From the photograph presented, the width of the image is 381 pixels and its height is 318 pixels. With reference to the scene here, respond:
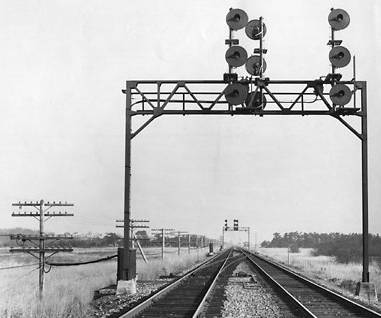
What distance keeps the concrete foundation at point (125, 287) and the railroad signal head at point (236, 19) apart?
8.31 meters

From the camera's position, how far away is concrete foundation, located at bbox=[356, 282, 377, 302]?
56.2ft

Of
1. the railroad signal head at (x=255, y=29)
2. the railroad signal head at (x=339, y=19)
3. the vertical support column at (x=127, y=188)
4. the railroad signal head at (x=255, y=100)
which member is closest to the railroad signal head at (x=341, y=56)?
the railroad signal head at (x=339, y=19)

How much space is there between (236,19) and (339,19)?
3.24m

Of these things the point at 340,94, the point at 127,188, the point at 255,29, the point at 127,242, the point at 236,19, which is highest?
the point at 236,19

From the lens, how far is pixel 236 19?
1717 centimetres

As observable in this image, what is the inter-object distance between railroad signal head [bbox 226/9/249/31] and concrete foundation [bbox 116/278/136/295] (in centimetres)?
831

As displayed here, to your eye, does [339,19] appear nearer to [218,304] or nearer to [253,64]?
[253,64]

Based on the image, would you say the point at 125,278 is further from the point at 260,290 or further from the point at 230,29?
the point at 230,29

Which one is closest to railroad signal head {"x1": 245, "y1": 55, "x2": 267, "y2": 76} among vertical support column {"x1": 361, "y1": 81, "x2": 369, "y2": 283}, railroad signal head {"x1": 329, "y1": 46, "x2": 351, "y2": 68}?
railroad signal head {"x1": 329, "y1": 46, "x2": 351, "y2": 68}

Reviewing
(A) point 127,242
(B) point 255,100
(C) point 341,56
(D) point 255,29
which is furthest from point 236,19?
(A) point 127,242

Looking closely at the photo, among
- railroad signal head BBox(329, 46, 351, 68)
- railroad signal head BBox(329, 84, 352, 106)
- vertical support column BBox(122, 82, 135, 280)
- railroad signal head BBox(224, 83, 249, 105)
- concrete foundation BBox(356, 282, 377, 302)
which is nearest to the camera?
concrete foundation BBox(356, 282, 377, 302)

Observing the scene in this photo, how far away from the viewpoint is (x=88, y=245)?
11825 cm

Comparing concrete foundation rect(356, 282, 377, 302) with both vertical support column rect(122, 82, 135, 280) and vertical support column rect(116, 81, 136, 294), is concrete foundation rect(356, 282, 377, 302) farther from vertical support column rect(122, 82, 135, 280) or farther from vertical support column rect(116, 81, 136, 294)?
vertical support column rect(122, 82, 135, 280)

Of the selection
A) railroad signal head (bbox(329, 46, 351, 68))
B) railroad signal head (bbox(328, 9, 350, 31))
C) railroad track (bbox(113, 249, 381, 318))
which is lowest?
railroad track (bbox(113, 249, 381, 318))
